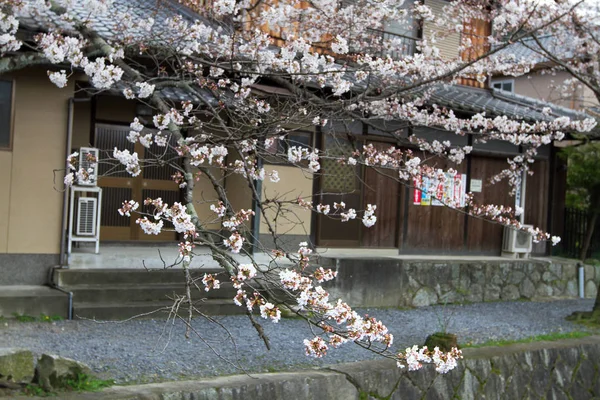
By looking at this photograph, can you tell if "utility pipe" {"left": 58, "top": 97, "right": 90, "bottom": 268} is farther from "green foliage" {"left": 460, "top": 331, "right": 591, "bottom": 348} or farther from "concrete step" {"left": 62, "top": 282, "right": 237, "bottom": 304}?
"green foliage" {"left": 460, "top": 331, "right": 591, "bottom": 348}

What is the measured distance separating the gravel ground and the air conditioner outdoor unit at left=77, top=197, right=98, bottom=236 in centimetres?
192

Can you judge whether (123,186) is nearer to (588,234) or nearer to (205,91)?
(205,91)

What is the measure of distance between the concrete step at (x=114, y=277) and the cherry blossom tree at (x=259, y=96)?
415mm

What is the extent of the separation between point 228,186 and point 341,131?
7.78 feet

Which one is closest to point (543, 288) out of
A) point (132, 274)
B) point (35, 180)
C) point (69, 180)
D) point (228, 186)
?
point (228, 186)

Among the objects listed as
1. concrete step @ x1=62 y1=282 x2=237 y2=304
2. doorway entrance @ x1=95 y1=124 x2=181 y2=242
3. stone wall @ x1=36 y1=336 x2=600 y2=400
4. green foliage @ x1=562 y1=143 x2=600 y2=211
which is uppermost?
green foliage @ x1=562 y1=143 x2=600 y2=211

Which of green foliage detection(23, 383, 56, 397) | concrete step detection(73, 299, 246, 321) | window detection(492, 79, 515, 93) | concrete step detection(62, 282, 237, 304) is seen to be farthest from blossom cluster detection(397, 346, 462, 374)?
window detection(492, 79, 515, 93)

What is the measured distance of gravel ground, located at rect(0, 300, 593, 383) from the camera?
252 inches

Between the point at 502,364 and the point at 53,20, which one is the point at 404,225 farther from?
the point at 53,20

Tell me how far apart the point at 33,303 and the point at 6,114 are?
268 centimetres

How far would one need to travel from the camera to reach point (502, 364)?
7957 millimetres

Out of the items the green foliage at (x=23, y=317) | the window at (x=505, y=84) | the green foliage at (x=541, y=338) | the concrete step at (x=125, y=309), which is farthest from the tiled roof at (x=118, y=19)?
the window at (x=505, y=84)

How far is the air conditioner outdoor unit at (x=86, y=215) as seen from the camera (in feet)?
32.7

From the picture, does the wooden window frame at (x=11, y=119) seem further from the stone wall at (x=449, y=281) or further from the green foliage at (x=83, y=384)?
the stone wall at (x=449, y=281)
